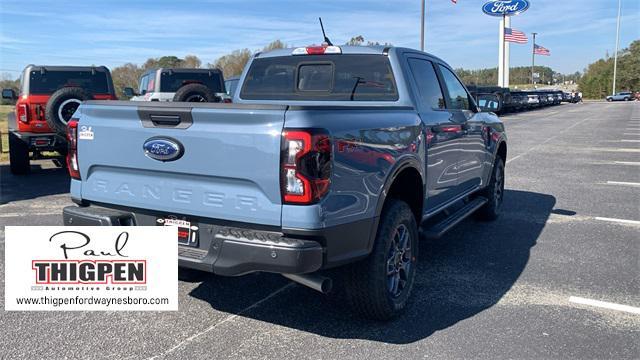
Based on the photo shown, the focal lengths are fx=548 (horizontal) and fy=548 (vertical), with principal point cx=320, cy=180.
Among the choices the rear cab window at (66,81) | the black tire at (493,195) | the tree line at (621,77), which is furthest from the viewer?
the tree line at (621,77)

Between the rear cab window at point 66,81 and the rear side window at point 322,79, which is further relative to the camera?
the rear cab window at point 66,81

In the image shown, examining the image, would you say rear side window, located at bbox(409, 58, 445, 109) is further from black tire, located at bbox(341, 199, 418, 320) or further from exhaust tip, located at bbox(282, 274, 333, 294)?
exhaust tip, located at bbox(282, 274, 333, 294)

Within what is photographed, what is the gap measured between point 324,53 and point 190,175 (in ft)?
7.10

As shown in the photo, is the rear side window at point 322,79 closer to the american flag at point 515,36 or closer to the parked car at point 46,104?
the parked car at point 46,104

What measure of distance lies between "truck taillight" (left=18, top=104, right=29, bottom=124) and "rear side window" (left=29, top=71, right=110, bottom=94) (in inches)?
16.4

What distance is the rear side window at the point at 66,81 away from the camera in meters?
10.5

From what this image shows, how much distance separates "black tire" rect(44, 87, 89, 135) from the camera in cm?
895

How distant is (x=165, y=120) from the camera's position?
3.28 meters

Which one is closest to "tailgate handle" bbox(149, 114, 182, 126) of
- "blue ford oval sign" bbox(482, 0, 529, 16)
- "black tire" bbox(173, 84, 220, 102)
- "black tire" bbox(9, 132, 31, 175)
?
"black tire" bbox(173, 84, 220, 102)

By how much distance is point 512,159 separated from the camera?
12.9 m

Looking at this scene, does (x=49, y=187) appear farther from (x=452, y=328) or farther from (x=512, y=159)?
(x=512, y=159)

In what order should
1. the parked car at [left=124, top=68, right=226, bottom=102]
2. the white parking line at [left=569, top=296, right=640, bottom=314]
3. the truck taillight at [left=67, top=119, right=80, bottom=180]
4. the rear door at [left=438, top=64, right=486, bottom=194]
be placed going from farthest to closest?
the parked car at [left=124, top=68, right=226, bottom=102], the rear door at [left=438, top=64, right=486, bottom=194], the white parking line at [left=569, top=296, right=640, bottom=314], the truck taillight at [left=67, top=119, right=80, bottom=180]

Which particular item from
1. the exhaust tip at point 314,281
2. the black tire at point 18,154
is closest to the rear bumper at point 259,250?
the exhaust tip at point 314,281

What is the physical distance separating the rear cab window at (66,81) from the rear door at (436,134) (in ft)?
27.0
